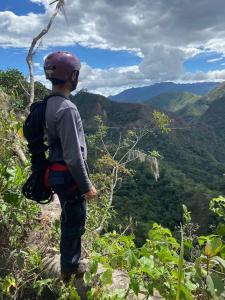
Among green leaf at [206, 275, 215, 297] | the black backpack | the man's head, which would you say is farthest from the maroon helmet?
green leaf at [206, 275, 215, 297]

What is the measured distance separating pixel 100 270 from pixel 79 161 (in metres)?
1.19

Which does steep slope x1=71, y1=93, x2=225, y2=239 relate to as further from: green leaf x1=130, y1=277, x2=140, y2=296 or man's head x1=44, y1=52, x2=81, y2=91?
green leaf x1=130, y1=277, x2=140, y2=296

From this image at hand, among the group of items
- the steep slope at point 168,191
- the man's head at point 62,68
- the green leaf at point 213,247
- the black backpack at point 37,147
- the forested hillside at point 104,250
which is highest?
the man's head at point 62,68

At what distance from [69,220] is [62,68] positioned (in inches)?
55.5

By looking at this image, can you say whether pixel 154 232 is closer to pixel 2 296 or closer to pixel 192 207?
pixel 2 296

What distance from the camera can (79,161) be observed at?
3.55m

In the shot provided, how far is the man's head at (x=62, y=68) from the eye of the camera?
148 inches

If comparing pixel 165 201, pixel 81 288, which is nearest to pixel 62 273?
pixel 81 288

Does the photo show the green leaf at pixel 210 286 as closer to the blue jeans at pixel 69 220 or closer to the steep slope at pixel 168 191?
the blue jeans at pixel 69 220

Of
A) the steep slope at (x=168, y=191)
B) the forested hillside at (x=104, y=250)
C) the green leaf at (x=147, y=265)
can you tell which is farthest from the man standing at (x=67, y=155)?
the steep slope at (x=168, y=191)

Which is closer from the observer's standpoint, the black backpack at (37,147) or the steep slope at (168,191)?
the black backpack at (37,147)

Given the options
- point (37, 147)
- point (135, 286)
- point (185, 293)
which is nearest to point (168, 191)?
point (37, 147)

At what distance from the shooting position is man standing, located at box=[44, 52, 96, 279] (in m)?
3.56

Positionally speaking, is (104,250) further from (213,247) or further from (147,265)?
(213,247)
